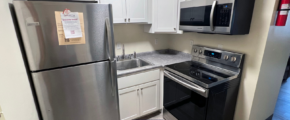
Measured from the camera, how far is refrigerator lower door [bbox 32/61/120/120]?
1.09 m

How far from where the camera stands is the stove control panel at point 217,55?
1571 mm

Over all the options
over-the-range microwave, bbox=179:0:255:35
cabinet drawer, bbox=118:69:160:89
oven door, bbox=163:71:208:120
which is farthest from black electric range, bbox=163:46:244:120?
over-the-range microwave, bbox=179:0:255:35

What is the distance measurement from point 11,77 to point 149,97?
1533 mm

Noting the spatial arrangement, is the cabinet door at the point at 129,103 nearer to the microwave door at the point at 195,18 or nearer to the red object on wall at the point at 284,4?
the microwave door at the point at 195,18

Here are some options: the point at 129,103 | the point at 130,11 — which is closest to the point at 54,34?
the point at 130,11

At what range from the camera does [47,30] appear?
99 centimetres

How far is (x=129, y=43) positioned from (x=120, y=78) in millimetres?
753

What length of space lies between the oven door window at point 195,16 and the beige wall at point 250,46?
1.22 ft

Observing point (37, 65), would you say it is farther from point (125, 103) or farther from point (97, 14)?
point (125, 103)

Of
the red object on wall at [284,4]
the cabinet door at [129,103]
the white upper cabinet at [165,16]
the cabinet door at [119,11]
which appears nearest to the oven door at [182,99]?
the cabinet door at [129,103]

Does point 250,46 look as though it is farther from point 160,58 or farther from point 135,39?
point 135,39

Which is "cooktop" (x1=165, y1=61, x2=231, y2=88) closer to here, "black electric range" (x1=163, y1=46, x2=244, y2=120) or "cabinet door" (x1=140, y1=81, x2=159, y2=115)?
"black electric range" (x1=163, y1=46, x2=244, y2=120)

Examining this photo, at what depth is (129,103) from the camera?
6.17 ft

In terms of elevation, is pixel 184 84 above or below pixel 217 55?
below
